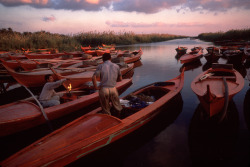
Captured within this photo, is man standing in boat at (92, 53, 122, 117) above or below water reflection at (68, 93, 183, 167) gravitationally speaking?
above

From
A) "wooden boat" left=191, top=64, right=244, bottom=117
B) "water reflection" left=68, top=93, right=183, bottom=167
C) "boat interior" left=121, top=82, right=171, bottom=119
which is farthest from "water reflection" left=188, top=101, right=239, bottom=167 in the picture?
"boat interior" left=121, top=82, right=171, bottom=119

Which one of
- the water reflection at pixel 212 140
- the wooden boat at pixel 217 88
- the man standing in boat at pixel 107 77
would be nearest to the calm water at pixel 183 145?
the water reflection at pixel 212 140

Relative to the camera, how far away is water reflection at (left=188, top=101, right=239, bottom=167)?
4168mm

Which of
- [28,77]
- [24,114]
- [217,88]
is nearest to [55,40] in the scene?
[28,77]

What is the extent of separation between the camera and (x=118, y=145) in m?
5.04

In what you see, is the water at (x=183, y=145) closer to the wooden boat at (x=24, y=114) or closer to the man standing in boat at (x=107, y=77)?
the man standing in boat at (x=107, y=77)

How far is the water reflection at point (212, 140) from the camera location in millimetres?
4168

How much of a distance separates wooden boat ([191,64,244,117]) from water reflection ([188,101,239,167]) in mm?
792

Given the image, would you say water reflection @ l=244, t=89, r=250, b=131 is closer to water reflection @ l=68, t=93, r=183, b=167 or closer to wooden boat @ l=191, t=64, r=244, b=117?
wooden boat @ l=191, t=64, r=244, b=117

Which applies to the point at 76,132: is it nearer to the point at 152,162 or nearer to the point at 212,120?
the point at 152,162

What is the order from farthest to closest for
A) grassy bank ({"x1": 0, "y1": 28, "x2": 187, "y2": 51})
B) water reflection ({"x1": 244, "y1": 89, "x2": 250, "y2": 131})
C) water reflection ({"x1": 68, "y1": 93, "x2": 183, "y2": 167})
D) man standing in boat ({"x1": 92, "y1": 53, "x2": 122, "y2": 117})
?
1. grassy bank ({"x1": 0, "y1": 28, "x2": 187, "y2": 51})
2. water reflection ({"x1": 244, "y1": 89, "x2": 250, "y2": 131})
3. water reflection ({"x1": 68, "y1": 93, "x2": 183, "y2": 167})
4. man standing in boat ({"x1": 92, "y1": 53, "x2": 122, "y2": 117})

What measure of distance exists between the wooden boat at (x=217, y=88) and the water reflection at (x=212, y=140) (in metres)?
0.79

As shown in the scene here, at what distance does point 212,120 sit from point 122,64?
9341mm

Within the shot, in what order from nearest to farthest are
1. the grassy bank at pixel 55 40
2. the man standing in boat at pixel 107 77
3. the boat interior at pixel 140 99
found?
the man standing in boat at pixel 107 77 < the boat interior at pixel 140 99 < the grassy bank at pixel 55 40
